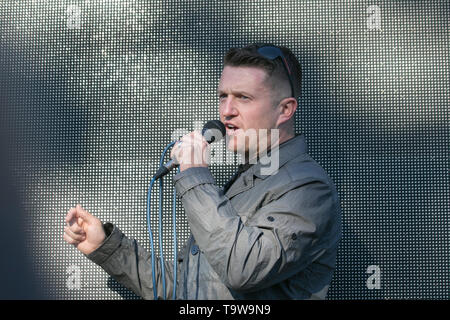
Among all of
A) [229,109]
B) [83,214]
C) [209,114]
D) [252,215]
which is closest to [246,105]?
[229,109]

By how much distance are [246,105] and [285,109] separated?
0.13 m

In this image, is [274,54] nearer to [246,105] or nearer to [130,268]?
[246,105]

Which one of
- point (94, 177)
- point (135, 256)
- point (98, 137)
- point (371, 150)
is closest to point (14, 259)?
point (94, 177)

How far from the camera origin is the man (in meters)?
1.30

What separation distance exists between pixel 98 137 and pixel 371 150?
1309 mm

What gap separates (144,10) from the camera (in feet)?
8.21

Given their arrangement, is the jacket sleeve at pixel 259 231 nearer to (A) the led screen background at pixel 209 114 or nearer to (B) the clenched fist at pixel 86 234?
(B) the clenched fist at pixel 86 234

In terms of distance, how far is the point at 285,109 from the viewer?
63.7 inches

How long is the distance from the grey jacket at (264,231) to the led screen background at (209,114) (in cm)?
81

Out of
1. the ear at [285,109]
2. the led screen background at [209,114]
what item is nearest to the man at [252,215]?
the ear at [285,109]

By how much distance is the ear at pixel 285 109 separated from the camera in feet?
5.28

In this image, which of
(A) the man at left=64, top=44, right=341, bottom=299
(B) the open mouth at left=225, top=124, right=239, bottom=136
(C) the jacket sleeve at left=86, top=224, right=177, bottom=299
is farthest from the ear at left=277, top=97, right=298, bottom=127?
(C) the jacket sleeve at left=86, top=224, right=177, bottom=299

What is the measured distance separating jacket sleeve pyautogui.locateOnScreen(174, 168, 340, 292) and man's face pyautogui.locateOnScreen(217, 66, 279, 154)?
9.9 inches

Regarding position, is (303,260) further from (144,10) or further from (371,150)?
(144,10)
